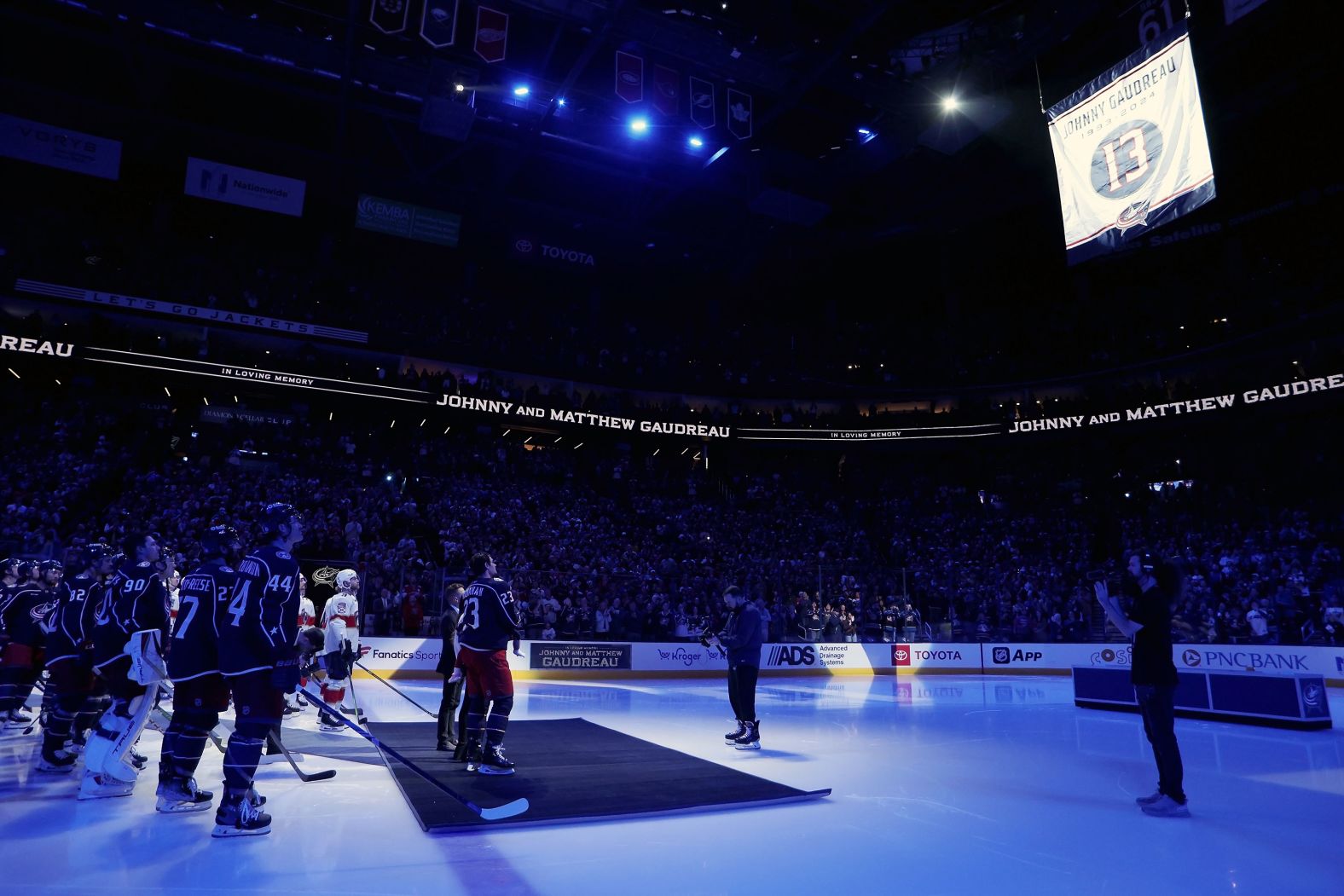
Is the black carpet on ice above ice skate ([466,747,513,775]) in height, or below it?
below

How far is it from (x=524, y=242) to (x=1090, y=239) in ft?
78.2

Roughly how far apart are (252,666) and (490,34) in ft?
52.4

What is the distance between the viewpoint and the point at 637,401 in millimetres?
36625

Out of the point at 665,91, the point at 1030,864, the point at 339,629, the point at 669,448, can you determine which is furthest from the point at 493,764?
the point at 669,448

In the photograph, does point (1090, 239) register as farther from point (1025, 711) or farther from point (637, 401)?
point (637, 401)

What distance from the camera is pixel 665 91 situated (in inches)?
796

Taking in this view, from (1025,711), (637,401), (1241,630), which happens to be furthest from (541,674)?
(637,401)

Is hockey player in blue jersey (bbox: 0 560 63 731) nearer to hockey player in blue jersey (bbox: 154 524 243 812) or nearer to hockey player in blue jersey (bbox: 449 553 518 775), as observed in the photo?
hockey player in blue jersey (bbox: 154 524 243 812)

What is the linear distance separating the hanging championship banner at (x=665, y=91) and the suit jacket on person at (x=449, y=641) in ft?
50.1

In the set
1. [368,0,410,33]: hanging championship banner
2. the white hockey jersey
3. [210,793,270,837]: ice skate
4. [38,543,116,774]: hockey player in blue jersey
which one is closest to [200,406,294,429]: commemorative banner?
[368,0,410,33]: hanging championship banner

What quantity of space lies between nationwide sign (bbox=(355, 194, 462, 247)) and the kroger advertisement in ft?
52.9

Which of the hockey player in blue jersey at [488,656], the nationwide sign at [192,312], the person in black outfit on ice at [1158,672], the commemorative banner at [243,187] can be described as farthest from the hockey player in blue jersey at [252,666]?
the commemorative banner at [243,187]

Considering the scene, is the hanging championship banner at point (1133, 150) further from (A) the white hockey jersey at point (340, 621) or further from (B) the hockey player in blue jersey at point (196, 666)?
(B) the hockey player in blue jersey at point (196, 666)

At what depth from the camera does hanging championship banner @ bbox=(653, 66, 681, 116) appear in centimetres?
2005
